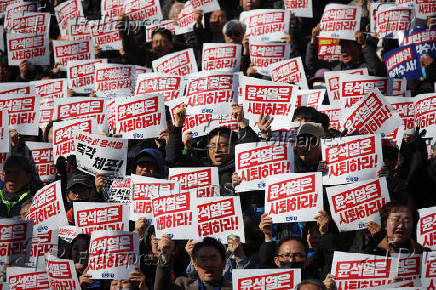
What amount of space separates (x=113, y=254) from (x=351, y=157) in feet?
7.62

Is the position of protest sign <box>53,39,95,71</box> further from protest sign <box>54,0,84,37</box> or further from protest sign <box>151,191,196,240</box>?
protest sign <box>151,191,196,240</box>

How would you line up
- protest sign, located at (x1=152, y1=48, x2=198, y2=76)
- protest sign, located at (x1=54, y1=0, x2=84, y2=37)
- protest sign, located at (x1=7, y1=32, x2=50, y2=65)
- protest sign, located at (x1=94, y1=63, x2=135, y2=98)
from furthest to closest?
protest sign, located at (x1=54, y1=0, x2=84, y2=37)
protest sign, located at (x1=7, y1=32, x2=50, y2=65)
protest sign, located at (x1=94, y1=63, x2=135, y2=98)
protest sign, located at (x1=152, y1=48, x2=198, y2=76)

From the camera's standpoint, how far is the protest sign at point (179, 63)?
11359 mm

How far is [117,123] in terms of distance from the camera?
1018cm

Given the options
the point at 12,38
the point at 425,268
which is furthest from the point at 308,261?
the point at 12,38

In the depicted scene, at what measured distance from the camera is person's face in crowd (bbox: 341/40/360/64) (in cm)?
1101

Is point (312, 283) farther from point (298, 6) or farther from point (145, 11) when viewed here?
point (145, 11)

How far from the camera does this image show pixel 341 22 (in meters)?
11.3

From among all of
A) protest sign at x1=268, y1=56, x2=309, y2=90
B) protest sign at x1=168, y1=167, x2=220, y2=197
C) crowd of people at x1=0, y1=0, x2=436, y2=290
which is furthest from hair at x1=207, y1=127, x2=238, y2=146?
protest sign at x1=268, y1=56, x2=309, y2=90

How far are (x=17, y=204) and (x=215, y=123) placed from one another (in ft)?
7.30

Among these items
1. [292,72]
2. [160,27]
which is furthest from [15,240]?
[160,27]

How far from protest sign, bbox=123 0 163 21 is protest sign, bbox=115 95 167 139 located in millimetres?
2664

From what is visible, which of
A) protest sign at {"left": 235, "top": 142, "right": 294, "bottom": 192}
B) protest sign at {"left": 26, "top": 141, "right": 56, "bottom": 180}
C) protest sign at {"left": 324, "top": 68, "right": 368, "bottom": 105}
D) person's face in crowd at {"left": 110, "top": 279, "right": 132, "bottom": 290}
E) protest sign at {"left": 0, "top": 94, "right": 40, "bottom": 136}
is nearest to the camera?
person's face in crowd at {"left": 110, "top": 279, "right": 132, "bottom": 290}


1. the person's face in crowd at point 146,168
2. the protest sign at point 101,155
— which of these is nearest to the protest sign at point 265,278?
the person's face in crowd at point 146,168
